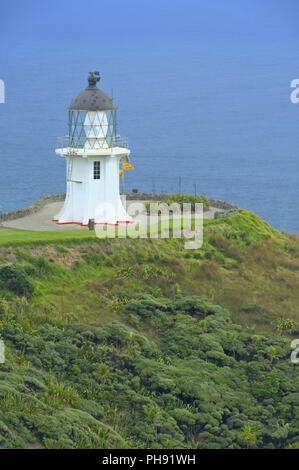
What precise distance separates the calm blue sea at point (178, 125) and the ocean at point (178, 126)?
19 cm

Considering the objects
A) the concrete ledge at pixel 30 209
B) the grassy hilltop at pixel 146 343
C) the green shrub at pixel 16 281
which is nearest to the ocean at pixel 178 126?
the concrete ledge at pixel 30 209

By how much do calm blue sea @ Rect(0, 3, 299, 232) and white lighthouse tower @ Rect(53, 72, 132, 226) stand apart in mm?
37327

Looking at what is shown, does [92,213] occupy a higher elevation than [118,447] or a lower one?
higher

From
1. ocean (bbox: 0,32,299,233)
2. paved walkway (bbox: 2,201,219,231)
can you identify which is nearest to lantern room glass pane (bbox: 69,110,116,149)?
paved walkway (bbox: 2,201,219,231)

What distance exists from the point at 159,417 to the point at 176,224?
16.3 meters

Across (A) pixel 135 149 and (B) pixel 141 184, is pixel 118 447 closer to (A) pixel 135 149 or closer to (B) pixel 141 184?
(B) pixel 141 184

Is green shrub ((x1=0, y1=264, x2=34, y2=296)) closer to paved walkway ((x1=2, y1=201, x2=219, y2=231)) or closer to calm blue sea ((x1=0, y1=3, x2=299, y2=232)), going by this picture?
paved walkway ((x1=2, y1=201, x2=219, y2=231))

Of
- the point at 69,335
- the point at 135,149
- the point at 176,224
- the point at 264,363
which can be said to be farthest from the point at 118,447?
the point at 135,149

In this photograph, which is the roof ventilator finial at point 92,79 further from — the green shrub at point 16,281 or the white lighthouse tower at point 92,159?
the green shrub at point 16,281

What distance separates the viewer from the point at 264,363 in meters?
36.9

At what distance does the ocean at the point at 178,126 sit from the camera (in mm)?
97250

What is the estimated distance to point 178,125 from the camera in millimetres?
136125

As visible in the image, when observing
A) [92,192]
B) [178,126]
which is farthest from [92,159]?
[178,126]

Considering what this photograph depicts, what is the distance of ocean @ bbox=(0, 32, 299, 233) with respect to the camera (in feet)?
319
